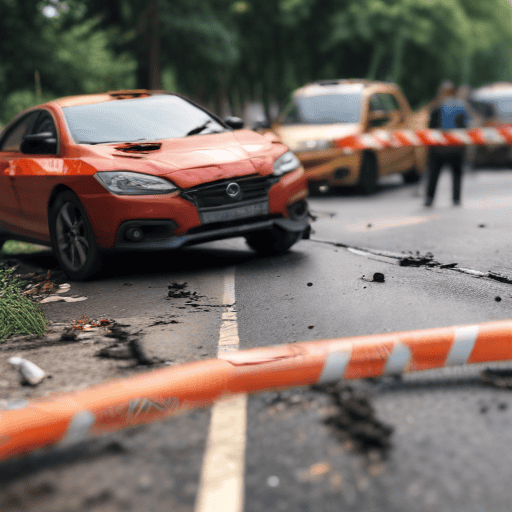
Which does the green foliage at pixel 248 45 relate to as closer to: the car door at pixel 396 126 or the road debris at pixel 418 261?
the car door at pixel 396 126

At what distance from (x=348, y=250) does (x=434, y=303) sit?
2.64 metres

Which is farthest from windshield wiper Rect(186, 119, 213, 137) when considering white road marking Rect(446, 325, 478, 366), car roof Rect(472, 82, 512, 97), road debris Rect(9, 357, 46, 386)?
car roof Rect(472, 82, 512, 97)

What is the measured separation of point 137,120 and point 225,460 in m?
5.28

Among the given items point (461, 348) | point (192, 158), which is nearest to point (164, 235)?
point (192, 158)

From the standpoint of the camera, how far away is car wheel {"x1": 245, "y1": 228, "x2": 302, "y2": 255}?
26.5 ft

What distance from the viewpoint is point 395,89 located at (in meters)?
16.4

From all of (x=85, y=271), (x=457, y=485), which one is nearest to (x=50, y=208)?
(x=85, y=271)

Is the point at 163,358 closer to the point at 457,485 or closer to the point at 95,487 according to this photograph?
the point at 95,487

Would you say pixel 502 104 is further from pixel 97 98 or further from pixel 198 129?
pixel 97 98

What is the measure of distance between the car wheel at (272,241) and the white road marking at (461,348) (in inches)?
147

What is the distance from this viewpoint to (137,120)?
805cm

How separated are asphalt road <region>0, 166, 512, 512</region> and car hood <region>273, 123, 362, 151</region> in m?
6.30

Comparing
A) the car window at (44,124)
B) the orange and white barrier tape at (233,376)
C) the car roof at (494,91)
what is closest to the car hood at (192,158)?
the car window at (44,124)

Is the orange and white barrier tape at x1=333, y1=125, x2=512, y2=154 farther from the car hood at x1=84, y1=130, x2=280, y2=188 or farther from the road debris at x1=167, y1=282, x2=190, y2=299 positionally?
the road debris at x1=167, y1=282, x2=190, y2=299
